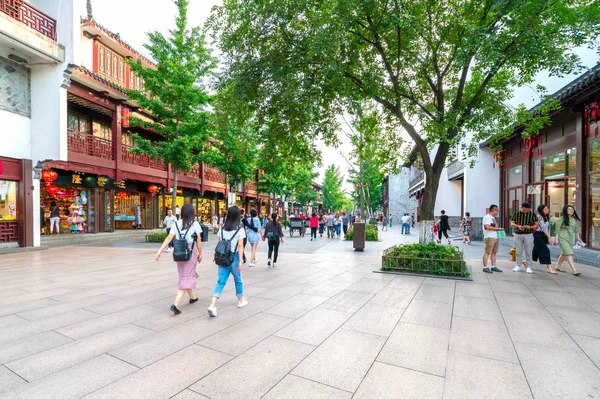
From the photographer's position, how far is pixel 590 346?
3.77m

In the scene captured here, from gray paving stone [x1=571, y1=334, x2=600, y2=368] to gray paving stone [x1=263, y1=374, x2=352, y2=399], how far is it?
9.55 ft

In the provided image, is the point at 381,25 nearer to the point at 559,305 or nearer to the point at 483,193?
the point at 559,305

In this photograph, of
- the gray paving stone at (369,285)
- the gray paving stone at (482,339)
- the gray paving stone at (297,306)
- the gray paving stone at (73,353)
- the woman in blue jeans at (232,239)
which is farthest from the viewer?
the gray paving stone at (369,285)

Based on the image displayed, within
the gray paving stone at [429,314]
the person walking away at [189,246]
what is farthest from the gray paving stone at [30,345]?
the gray paving stone at [429,314]

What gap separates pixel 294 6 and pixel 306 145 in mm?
3912

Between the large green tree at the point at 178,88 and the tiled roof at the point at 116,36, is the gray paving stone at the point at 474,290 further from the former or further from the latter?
the tiled roof at the point at 116,36

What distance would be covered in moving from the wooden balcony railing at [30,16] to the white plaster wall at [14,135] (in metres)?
3.48

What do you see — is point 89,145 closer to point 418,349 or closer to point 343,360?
point 343,360

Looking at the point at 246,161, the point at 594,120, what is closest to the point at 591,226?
the point at 594,120

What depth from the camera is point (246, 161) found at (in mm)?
24047

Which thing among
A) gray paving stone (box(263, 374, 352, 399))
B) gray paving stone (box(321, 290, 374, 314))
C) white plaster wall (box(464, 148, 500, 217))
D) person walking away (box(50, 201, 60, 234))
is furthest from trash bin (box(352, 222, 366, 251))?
person walking away (box(50, 201, 60, 234))

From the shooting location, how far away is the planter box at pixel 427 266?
7.55 metres

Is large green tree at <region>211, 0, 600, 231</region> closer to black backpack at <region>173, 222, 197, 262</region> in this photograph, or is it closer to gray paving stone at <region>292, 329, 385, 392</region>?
Result: black backpack at <region>173, 222, 197, 262</region>

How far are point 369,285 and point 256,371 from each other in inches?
163
